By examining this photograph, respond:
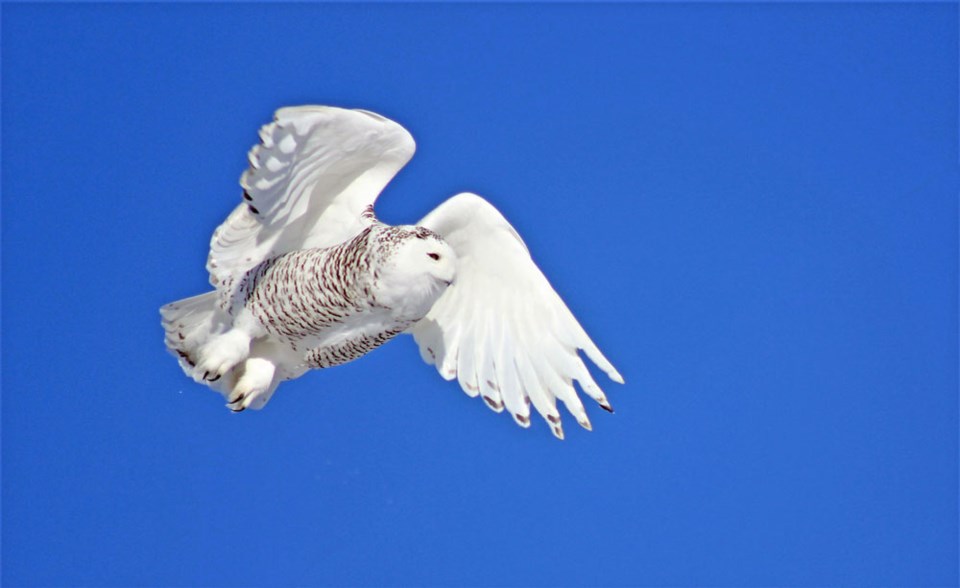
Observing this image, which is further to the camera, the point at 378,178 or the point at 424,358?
the point at 424,358

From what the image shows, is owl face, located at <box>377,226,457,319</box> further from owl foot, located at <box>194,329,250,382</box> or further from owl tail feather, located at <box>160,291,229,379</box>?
owl tail feather, located at <box>160,291,229,379</box>

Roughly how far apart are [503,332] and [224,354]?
173cm

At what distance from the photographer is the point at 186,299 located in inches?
298

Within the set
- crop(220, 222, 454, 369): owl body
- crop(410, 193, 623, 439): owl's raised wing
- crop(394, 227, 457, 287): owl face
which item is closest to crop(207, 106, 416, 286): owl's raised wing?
crop(220, 222, 454, 369): owl body

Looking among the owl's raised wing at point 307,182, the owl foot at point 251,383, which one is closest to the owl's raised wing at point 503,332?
the owl's raised wing at point 307,182

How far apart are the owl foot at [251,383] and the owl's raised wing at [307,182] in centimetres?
55

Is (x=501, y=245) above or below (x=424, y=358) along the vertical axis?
above

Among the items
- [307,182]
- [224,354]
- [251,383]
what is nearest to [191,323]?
[224,354]

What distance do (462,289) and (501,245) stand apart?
1.61 ft

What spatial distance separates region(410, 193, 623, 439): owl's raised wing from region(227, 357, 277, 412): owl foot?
3.36ft

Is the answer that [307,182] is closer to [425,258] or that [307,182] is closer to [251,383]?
[425,258]

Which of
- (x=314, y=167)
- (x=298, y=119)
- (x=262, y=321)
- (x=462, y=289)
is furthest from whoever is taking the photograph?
(x=462, y=289)

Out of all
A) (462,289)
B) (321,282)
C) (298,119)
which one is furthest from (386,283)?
(462,289)

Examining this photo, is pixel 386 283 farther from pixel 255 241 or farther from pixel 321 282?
pixel 255 241
